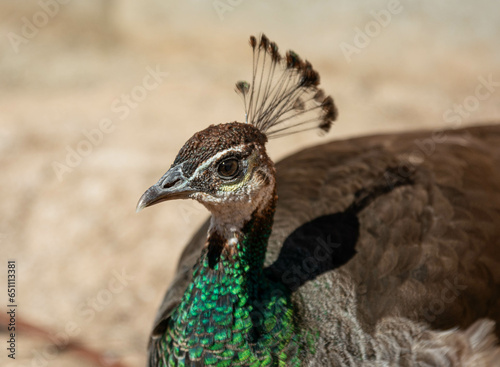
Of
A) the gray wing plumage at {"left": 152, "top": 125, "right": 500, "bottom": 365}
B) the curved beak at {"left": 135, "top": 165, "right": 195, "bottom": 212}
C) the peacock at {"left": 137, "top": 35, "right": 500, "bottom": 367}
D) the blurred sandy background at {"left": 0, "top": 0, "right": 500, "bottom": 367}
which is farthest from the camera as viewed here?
the blurred sandy background at {"left": 0, "top": 0, "right": 500, "bottom": 367}

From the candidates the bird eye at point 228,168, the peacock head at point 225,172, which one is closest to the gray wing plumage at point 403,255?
the peacock head at point 225,172

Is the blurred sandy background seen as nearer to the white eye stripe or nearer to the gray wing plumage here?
the gray wing plumage

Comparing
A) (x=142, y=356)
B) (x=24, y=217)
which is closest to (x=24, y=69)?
(x=24, y=217)

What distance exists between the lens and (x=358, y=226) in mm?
2926

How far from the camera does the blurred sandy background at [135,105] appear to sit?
15.2 feet

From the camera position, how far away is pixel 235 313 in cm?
Answer: 249

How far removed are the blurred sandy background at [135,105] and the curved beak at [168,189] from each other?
1.75 m

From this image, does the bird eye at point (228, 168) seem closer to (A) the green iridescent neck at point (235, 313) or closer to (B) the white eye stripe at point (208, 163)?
(B) the white eye stripe at point (208, 163)

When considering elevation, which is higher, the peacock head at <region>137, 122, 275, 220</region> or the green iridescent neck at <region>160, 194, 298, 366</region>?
the peacock head at <region>137, 122, 275, 220</region>

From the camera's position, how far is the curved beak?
2295 millimetres

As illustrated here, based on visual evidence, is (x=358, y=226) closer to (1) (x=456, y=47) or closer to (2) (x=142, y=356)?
(2) (x=142, y=356)

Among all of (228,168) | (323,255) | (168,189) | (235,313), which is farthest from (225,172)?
(323,255)

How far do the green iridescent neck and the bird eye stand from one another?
0.71 feet

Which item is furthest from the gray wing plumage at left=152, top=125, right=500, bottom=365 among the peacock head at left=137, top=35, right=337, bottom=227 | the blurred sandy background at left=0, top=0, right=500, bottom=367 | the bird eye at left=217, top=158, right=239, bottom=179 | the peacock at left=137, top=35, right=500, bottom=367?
the blurred sandy background at left=0, top=0, right=500, bottom=367
